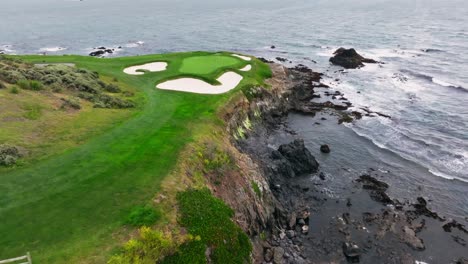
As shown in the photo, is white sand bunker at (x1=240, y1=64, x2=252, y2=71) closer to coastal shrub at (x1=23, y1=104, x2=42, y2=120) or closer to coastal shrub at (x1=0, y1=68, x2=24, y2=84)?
coastal shrub at (x1=0, y1=68, x2=24, y2=84)

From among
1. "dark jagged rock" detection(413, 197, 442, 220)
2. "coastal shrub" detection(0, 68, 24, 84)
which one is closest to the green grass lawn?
"coastal shrub" detection(0, 68, 24, 84)

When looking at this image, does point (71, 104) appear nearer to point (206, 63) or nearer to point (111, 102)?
point (111, 102)

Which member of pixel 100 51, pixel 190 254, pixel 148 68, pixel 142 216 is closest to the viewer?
Answer: pixel 190 254

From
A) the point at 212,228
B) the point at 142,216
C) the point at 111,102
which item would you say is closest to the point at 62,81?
the point at 111,102

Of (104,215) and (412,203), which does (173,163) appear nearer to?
(104,215)

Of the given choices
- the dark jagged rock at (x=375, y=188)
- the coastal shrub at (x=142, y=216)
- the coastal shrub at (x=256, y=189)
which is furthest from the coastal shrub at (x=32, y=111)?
the dark jagged rock at (x=375, y=188)

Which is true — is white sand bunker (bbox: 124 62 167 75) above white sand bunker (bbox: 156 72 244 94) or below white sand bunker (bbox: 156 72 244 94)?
above

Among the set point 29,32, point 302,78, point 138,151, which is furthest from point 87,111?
point 29,32
